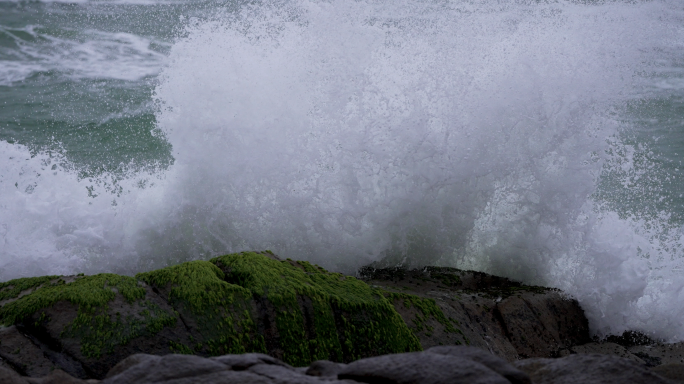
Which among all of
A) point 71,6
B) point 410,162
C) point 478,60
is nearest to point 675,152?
point 478,60

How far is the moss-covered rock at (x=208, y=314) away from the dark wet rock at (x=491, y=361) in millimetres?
1345

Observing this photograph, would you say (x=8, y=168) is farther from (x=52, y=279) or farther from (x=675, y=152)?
(x=675, y=152)

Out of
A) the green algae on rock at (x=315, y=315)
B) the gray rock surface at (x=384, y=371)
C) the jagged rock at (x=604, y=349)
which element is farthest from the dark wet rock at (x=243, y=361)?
the jagged rock at (x=604, y=349)

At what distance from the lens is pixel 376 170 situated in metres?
5.98

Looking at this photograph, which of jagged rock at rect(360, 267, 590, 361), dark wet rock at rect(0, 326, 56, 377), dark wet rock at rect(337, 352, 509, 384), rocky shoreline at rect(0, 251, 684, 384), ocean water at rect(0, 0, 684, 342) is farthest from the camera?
ocean water at rect(0, 0, 684, 342)

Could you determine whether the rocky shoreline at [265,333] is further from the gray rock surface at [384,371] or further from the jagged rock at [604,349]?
the jagged rock at [604,349]

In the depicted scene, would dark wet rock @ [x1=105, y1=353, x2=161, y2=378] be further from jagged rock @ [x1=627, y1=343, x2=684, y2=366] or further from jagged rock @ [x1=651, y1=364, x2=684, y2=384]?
jagged rock @ [x1=627, y1=343, x2=684, y2=366]

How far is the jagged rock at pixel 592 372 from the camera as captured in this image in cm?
252

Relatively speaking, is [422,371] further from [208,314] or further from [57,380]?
[208,314]

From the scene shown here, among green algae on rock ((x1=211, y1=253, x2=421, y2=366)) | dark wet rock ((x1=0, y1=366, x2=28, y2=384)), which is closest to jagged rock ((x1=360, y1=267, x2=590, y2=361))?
green algae on rock ((x1=211, y1=253, x2=421, y2=366))

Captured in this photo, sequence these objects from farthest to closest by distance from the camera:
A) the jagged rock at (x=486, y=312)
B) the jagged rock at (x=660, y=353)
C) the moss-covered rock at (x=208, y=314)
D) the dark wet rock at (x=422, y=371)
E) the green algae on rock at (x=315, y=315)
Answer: the jagged rock at (x=660, y=353) < the jagged rock at (x=486, y=312) < the green algae on rock at (x=315, y=315) < the moss-covered rock at (x=208, y=314) < the dark wet rock at (x=422, y=371)

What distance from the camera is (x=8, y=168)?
5.83 meters

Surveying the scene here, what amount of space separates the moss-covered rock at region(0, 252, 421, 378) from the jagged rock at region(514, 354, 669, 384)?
4.74ft

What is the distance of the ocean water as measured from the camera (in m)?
5.70
